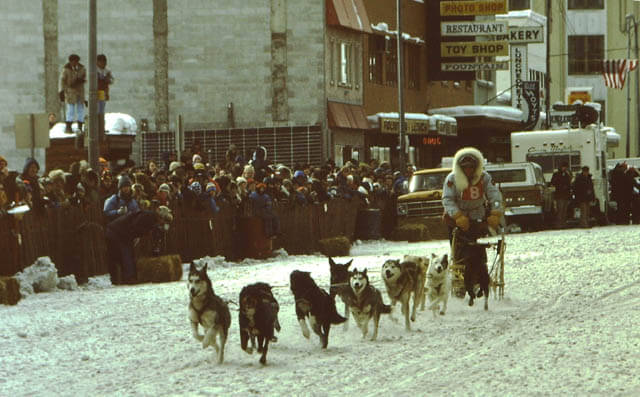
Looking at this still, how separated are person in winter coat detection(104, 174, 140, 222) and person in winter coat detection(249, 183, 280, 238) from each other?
4924 mm

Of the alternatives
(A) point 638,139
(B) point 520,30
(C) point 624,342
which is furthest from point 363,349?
(A) point 638,139

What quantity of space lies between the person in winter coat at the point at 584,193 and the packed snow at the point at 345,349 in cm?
1845

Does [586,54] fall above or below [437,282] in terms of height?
above

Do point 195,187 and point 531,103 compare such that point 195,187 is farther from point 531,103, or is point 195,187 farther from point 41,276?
point 531,103

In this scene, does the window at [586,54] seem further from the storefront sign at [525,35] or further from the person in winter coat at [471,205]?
the person in winter coat at [471,205]

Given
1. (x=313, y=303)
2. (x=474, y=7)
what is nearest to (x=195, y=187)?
(x=313, y=303)

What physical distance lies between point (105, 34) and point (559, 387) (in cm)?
3726

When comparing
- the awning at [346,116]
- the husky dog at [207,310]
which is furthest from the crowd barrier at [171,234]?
the awning at [346,116]

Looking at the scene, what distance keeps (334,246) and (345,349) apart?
16302 millimetres

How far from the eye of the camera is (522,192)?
37.7 meters

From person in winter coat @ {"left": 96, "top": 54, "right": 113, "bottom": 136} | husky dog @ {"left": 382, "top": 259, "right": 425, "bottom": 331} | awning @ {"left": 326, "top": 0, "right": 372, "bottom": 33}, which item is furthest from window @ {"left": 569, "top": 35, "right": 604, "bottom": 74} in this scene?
husky dog @ {"left": 382, "top": 259, "right": 425, "bottom": 331}

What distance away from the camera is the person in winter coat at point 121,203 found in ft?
71.7

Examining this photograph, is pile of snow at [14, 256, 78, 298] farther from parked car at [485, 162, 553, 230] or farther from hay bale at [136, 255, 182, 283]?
parked car at [485, 162, 553, 230]

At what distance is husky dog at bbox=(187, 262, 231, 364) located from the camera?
496 inches
